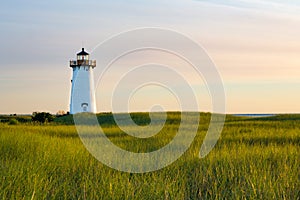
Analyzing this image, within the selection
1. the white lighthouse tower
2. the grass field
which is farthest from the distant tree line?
the grass field

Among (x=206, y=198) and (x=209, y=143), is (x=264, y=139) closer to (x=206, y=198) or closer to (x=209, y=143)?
(x=209, y=143)

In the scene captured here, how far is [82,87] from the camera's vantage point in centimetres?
3825

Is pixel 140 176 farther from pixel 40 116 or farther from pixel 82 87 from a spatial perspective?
pixel 82 87

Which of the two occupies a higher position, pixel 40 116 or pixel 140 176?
pixel 40 116

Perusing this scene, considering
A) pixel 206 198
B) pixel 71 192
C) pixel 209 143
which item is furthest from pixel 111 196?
pixel 209 143

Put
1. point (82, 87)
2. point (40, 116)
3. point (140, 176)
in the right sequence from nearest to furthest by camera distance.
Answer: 1. point (140, 176)
2. point (40, 116)
3. point (82, 87)

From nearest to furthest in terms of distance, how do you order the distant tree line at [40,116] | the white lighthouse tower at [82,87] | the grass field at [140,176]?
the grass field at [140,176]
the distant tree line at [40,116]
the white lighthouse tower at [82,87]

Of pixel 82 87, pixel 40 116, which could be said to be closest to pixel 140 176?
pixel 40 116

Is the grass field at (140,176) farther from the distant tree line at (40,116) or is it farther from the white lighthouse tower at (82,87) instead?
the white lighthouse tower at (82,87)

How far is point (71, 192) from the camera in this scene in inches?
246

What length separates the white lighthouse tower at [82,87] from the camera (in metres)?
38.0

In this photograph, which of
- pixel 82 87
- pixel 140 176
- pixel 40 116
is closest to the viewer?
pixel 140 176

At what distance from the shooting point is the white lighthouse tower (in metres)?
38.0

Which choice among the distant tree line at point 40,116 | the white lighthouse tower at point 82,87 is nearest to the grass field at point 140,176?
the distant tree line at point 40,116
